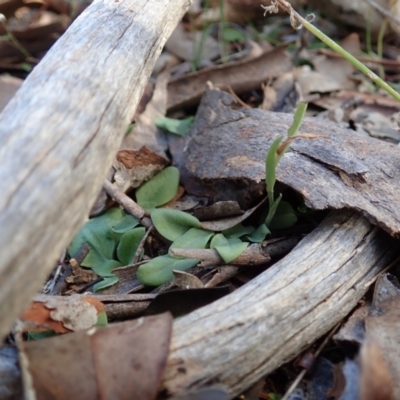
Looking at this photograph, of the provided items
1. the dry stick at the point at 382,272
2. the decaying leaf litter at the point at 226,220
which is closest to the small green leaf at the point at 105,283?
the decaying leaf litter at the point at 226,220

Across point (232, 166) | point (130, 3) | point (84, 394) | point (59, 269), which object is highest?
point (130, 3)

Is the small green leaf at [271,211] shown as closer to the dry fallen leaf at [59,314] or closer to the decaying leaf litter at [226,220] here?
the decaying leaf litter at [226,220]

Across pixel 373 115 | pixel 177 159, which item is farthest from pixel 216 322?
pixel 373 115

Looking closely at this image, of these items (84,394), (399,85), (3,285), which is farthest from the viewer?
(399,85)

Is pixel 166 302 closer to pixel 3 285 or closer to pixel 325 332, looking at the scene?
pixel 325 332

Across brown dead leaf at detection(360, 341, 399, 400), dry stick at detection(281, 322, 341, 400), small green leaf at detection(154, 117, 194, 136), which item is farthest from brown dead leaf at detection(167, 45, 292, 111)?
brown dead leaf at detection(360, 341, 399, 400)

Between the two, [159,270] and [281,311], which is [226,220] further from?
[281,311]

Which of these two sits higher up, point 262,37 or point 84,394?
point 262,37

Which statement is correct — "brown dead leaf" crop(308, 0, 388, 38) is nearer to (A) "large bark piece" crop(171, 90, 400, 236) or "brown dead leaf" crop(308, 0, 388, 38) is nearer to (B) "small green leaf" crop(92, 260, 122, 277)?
(A) "large bark piece" crop(171, 90, 400, 236)
